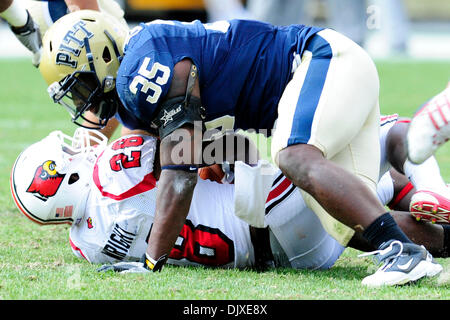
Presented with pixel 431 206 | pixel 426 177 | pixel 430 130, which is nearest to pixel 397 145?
pixel 426 177

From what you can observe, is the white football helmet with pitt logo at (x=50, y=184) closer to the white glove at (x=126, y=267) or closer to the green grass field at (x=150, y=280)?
the green grass field at (x=150, y=280)

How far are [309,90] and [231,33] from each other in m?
0.45

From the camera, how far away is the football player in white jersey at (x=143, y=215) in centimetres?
335

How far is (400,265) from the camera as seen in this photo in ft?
9.53

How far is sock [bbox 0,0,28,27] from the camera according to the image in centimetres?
451

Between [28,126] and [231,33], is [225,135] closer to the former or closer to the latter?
[231,33]

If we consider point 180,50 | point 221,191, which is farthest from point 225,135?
point 180,50

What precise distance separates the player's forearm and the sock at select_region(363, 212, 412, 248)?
668 millimetres

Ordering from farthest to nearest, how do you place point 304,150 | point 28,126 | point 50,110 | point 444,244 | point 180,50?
point 50,110, point 28,126, point 444,244, point 180,50, point 304,150

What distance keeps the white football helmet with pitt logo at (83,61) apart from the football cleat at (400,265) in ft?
4.17

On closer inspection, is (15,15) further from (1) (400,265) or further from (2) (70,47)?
(1) (400,265)

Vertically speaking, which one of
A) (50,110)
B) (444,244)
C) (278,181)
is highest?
(278,181)

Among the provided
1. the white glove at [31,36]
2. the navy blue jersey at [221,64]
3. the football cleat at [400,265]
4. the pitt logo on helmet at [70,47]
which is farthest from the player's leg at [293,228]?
the white glove at [31,36]

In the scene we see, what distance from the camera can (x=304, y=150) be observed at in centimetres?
301
